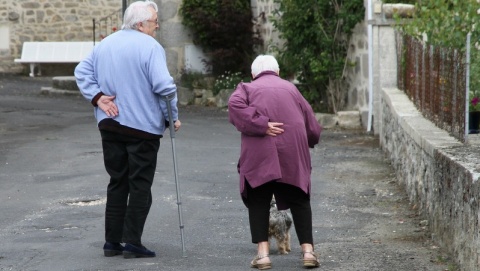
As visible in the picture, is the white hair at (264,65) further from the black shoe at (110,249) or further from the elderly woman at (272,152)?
the black shoe at (110,249)

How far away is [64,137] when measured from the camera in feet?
47.5

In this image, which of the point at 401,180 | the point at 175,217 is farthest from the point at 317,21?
the point at 175,217

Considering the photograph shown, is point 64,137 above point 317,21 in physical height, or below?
below

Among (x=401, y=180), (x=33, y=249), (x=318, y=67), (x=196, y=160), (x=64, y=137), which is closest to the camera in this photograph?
(x=33, y=249)

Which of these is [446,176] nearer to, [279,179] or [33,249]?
[279,179]

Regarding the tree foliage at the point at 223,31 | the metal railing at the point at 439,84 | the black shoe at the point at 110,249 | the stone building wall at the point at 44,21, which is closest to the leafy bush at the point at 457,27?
the metal railing at the point at 439,84

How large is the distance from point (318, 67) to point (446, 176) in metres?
9.45

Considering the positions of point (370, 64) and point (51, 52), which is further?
point (51, 52)

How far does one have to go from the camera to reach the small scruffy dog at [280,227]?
699 cm

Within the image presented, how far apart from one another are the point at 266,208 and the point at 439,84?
2.55 meters

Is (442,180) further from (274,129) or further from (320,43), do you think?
(320,43)

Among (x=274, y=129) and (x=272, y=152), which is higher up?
(x=274, y=129)

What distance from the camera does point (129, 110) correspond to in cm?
689

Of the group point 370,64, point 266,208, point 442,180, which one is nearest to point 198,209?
point 266,208
